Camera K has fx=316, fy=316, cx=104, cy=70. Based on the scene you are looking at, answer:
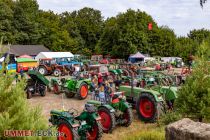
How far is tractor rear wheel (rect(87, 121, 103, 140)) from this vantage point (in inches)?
342

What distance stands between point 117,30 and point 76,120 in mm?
39611

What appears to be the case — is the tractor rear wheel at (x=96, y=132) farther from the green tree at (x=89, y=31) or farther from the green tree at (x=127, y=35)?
the green tree at (x=89, y=31)

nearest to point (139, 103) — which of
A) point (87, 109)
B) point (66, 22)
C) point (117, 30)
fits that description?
point (87, 109)

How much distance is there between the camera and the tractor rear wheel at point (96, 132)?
8680 mm

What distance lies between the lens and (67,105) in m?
14.5

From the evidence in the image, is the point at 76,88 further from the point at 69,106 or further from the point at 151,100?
the point at 151,100

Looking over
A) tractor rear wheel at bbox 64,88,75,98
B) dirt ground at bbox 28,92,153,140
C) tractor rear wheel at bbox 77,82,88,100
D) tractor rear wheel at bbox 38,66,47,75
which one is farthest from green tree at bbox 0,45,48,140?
tractor rear wheel at bbox 38,66,47,75

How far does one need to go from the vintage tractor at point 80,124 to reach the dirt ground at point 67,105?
3.00 ft

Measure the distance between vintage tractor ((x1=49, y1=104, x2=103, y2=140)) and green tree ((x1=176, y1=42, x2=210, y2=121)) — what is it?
281cm

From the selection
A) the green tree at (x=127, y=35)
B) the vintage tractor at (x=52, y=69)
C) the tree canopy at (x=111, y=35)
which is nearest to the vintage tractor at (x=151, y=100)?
the vintage tractor at (x=52, y=69)

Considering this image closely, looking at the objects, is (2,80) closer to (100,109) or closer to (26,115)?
(26,115)

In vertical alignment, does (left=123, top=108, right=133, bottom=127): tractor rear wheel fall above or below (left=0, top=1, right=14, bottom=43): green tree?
below

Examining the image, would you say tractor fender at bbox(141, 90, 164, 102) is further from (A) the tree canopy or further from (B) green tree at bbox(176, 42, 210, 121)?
(A) the tree canopy

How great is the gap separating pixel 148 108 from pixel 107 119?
215 centimetres
